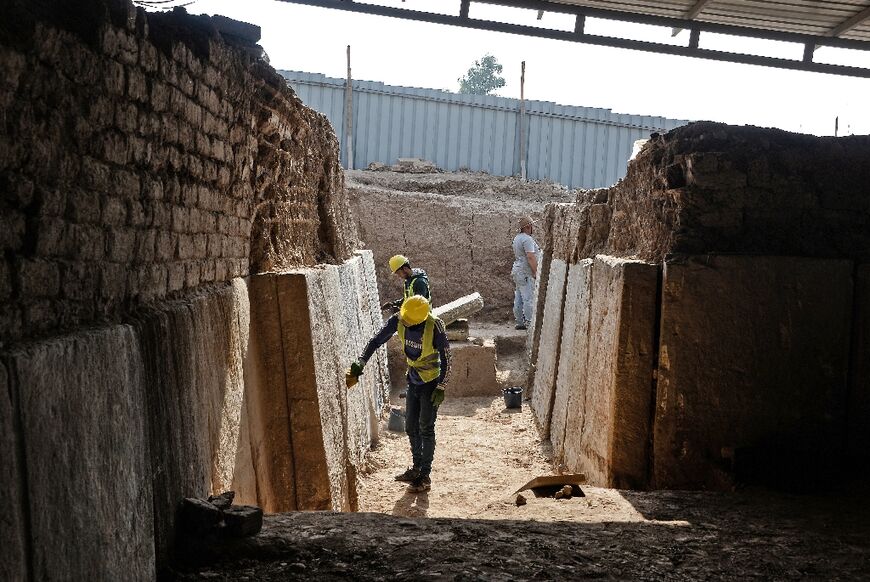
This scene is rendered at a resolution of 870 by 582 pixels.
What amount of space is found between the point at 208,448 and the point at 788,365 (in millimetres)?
3446

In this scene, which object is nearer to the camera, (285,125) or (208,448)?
(208,448)

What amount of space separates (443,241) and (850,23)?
35.0ft

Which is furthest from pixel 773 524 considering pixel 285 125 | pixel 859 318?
pixel 285 125

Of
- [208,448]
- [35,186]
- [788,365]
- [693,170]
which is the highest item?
[693,170]

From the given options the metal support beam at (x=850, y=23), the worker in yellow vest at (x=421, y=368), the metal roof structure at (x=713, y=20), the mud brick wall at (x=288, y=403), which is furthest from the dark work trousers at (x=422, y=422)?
the metal support beam at (x=850, y=23)

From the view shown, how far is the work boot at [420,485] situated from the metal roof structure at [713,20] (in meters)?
3.75

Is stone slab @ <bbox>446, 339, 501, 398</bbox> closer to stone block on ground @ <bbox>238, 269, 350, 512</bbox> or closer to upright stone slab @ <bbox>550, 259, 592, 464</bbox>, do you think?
upright stone slab @ <bbox>550, 259, 592, 464</bbox>

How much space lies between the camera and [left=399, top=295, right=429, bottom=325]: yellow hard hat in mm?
6695

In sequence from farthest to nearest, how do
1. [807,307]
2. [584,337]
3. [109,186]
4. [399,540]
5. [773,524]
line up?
[584,337] < [807,307] < [773,524] < [399,540] < [109,186]

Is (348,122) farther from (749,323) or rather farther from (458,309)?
(749,323)

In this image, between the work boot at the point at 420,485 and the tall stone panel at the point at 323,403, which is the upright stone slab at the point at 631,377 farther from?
the work boot at the point at 420,485

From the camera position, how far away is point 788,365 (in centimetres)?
488

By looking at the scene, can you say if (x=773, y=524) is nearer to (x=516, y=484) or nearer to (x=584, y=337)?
(x=584, y=337)

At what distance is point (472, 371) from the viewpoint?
37.9 feet
